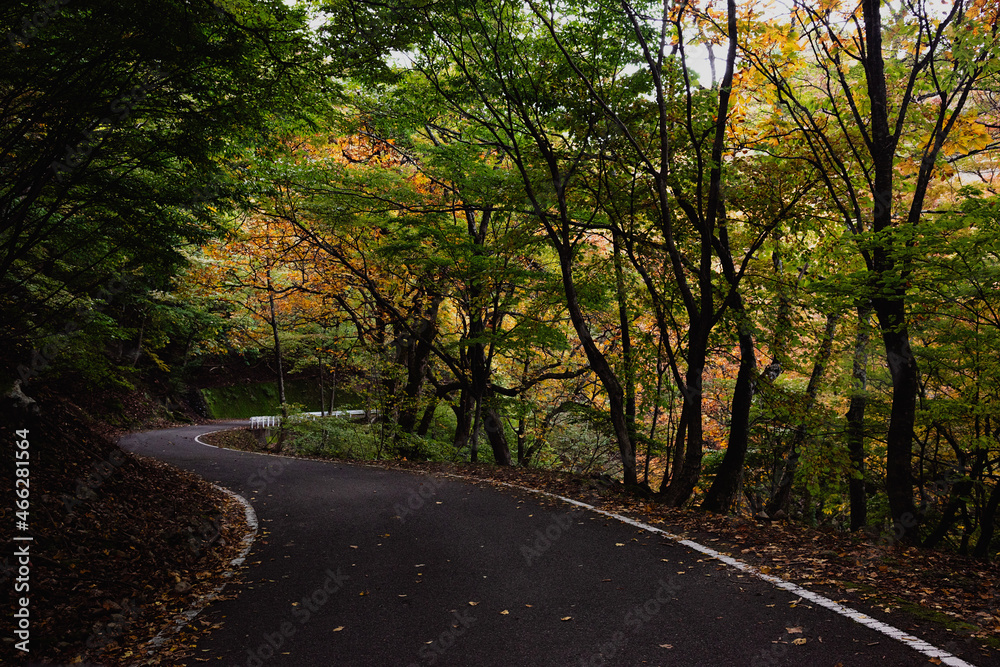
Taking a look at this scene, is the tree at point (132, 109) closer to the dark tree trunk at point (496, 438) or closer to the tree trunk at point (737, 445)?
the tree trunk at point (737, 445)

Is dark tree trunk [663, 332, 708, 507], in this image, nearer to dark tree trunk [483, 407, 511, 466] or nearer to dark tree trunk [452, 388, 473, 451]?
dark tree trunk [483, 407, 511, 466]

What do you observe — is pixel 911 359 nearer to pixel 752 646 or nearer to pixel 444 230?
pixel 752 646

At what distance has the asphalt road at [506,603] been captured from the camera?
3854mm

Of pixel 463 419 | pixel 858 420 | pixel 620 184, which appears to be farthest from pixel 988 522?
pixel 463 419

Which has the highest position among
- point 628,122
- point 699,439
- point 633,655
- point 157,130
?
point 628,122

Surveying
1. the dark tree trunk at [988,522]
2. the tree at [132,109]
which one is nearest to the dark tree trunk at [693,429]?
the dark tree trunk at [988,522]

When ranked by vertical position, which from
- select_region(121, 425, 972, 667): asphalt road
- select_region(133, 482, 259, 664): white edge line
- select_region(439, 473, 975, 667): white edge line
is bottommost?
select_region(133, 482, 259, 664): white edge line

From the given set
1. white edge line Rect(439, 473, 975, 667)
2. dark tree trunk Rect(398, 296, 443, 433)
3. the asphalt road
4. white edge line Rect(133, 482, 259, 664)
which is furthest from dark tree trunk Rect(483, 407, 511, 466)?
white edge line Rect(439, 473, 975, 667)

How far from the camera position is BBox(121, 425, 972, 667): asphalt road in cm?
385

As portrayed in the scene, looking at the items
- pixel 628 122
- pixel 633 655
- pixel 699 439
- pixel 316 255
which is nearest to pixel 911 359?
pixel 699 439

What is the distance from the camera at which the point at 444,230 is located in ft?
44.9

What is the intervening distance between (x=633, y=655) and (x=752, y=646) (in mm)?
801

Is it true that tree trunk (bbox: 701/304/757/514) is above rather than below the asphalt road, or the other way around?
above

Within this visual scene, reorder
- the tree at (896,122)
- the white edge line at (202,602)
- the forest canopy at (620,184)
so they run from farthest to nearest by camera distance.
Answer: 1. the tree at (896,122)
2. the forest canopy at (620,184)
3. the white edge line at (202,602)
